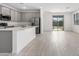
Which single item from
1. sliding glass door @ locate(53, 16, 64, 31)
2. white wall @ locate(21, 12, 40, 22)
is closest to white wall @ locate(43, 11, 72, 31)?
sliding glass door @ locate(53, 16, 64, 31)

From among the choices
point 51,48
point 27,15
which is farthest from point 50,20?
point 51,48

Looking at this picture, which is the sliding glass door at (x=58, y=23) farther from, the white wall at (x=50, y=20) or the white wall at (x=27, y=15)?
the white wall at (x=27, y=15)

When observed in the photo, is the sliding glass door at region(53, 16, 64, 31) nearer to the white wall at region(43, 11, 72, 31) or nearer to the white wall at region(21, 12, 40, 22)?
the white wall at region(43, 11, 72, 31)

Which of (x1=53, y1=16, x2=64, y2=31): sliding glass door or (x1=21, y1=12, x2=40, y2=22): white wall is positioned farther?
(x1=53, y1=16, x2=64, y2=31): sliding glass door

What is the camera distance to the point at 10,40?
407cm

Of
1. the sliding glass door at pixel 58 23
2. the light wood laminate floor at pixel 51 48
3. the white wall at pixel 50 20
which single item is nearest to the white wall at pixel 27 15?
the white wall at pixel 50 20

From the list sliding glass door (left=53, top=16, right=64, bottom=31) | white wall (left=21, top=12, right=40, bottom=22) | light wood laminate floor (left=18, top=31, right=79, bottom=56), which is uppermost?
white wall (left=21, top=12, right=40, bottom=22)

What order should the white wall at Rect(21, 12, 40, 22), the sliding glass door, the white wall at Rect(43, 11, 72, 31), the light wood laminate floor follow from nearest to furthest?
the light wood laminate floor < the white wall at Rect(21, 12, 40, 22) < the white wall at Rect(43, 11, 72, 31) < the sliding glass door

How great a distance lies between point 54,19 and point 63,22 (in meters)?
1.24

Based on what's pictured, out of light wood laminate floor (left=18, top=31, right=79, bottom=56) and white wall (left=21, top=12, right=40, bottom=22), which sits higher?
white wall (left=21, top=12, right=40, bottom=22)

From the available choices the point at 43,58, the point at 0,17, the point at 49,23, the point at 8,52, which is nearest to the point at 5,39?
the point at 8,52

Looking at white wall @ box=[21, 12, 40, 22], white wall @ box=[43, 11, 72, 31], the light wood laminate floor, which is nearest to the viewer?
the light wood laminate floor

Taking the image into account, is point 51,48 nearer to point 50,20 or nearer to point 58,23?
point 50,20

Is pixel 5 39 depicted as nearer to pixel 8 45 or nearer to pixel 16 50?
pixel 8 45
